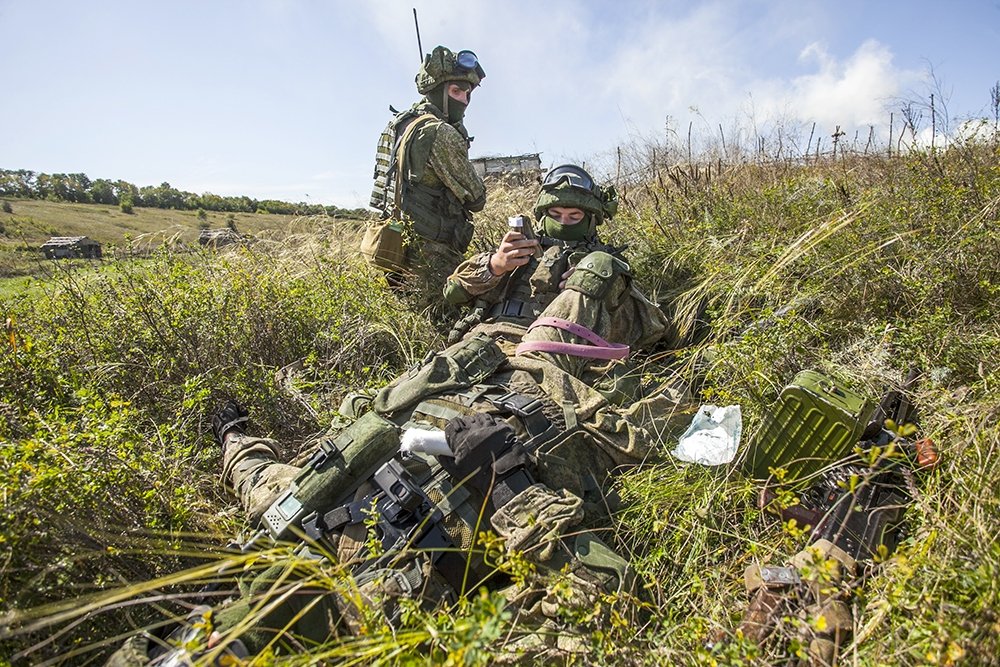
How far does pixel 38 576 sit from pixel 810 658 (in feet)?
6.61

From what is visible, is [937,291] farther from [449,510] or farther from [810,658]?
[449,510]

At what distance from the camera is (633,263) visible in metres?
3.97

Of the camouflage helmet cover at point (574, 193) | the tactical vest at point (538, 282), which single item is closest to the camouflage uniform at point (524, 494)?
the tactical vest at point (538, 282)

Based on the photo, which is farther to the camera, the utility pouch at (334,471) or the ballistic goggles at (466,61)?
the ballistic goggles at (466,61)

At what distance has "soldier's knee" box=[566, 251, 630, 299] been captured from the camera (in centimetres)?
286

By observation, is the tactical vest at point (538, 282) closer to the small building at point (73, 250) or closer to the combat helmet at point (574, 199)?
the combat helmet at point (574, 199)

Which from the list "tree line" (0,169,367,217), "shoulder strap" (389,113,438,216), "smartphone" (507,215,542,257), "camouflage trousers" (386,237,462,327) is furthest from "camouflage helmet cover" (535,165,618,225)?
"tree line" (0,169,367,217)

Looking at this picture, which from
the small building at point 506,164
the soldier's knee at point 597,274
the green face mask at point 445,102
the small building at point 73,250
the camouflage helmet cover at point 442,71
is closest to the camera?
the soldier's knee at point 597,274

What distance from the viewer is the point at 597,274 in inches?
114

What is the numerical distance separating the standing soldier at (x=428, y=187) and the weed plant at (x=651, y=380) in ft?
1.19

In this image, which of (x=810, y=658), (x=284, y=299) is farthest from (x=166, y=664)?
(x=284, y=299)

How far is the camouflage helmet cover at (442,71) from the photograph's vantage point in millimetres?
4488

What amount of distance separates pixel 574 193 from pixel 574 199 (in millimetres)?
41

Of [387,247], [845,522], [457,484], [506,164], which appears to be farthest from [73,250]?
[506,164]
